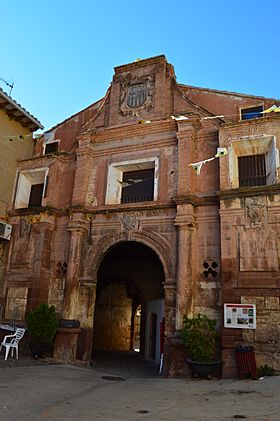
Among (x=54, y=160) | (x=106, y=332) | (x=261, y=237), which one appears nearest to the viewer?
(x=261, y=237)

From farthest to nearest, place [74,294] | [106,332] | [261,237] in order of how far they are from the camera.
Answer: [106,332]
[74,294]
[261,237]

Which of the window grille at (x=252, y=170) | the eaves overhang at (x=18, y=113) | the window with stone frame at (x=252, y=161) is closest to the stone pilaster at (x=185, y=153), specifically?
the window with stone frame at (x=252, y=161)

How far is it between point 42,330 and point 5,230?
4196 mm

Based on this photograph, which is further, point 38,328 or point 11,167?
point 11,167

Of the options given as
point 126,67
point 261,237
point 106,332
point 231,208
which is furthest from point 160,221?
point 106,332

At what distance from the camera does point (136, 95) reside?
13531mm

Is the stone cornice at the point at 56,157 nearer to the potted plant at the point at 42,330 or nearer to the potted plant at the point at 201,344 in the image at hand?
the potted plant at the point at 42,330

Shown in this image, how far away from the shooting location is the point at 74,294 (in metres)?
11.9

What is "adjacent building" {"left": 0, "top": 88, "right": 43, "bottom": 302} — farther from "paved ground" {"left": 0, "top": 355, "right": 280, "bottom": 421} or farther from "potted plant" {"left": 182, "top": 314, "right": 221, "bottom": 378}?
"potted plant" {"left": 182, "top": 314, "right": 221, "bottom": 378}

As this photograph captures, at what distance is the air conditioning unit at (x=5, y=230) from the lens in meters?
13.3

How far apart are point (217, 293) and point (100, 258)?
159 inches

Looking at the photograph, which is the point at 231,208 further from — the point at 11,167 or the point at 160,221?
the point at 11,167

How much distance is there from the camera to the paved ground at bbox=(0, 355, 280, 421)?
210 inches

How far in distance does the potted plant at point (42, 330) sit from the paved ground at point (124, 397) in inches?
51.5
